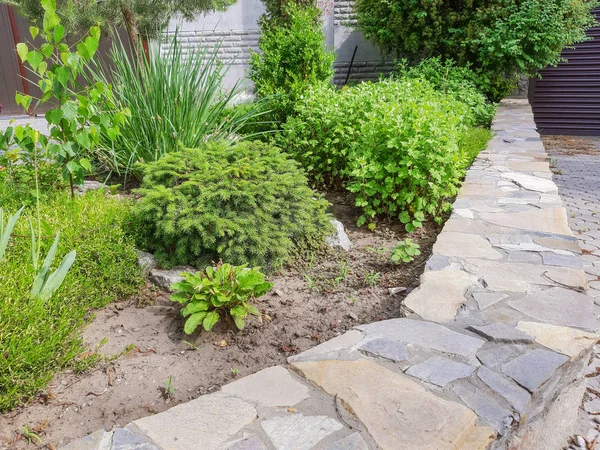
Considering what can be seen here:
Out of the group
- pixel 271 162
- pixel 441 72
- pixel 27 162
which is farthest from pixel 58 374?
pixel 441 72

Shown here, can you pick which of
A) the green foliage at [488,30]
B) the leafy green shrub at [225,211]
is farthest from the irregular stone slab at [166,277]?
the green foliage at [488,30]

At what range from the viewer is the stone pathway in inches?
52.0

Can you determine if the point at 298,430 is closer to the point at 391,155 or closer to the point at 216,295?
the point at 216,295

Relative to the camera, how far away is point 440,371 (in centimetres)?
161

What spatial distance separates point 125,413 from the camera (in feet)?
5.29

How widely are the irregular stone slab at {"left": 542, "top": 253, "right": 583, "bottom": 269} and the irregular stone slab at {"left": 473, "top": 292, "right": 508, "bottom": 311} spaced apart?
493 millimetres

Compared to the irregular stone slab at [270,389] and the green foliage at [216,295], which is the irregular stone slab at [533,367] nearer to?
the irregular stone slab at [270,389]

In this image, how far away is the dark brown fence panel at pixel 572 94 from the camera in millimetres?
9359

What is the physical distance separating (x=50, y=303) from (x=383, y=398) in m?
1.26

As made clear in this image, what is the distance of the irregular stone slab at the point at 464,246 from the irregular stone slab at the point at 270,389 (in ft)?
4.31

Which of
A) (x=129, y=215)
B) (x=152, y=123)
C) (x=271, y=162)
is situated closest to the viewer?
(x=129, y=215)

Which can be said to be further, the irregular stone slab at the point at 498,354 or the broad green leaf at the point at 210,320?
the broad green leaf at the point at 210,320

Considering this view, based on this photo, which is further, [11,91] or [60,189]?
[11,91]

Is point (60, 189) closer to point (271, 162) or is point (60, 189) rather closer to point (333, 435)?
point (271, 162)
